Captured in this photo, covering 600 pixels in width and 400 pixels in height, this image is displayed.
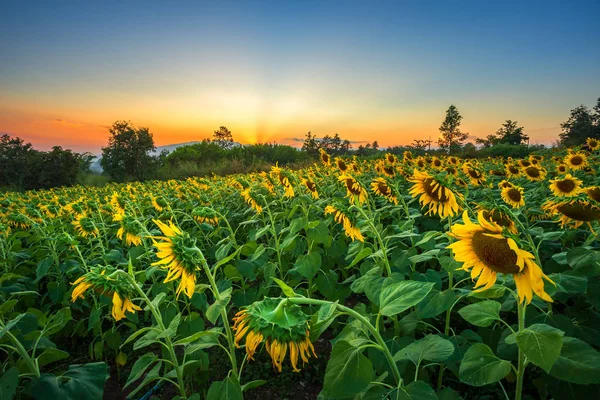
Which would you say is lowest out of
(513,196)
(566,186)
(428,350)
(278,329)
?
(428,350)

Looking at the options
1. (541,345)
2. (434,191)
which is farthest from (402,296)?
(434,191)

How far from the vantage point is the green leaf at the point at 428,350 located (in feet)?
4.05

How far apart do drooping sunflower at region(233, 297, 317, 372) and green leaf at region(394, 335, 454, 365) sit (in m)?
0.56

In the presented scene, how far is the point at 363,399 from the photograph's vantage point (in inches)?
44.9

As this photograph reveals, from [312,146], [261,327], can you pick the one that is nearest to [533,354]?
[261,327]

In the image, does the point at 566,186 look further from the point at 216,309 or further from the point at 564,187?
the point at 216,309

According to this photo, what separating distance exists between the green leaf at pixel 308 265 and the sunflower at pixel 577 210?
1.78 metres

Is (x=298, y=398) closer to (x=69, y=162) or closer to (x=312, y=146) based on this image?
(x=312, y=146)

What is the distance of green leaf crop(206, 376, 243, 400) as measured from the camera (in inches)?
56.4

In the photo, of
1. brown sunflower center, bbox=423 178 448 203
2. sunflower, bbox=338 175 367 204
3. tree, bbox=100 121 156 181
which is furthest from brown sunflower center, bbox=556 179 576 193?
tree, bbox=100 121 156 181

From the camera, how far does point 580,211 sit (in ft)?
7.04

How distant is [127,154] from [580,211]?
125ft

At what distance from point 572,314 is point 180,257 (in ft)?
7.45

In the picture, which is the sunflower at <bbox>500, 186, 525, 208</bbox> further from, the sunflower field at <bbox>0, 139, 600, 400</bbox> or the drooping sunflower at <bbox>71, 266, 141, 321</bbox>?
the drooping sunflower at <bbox>71, 266, 141, 321</bbox>
